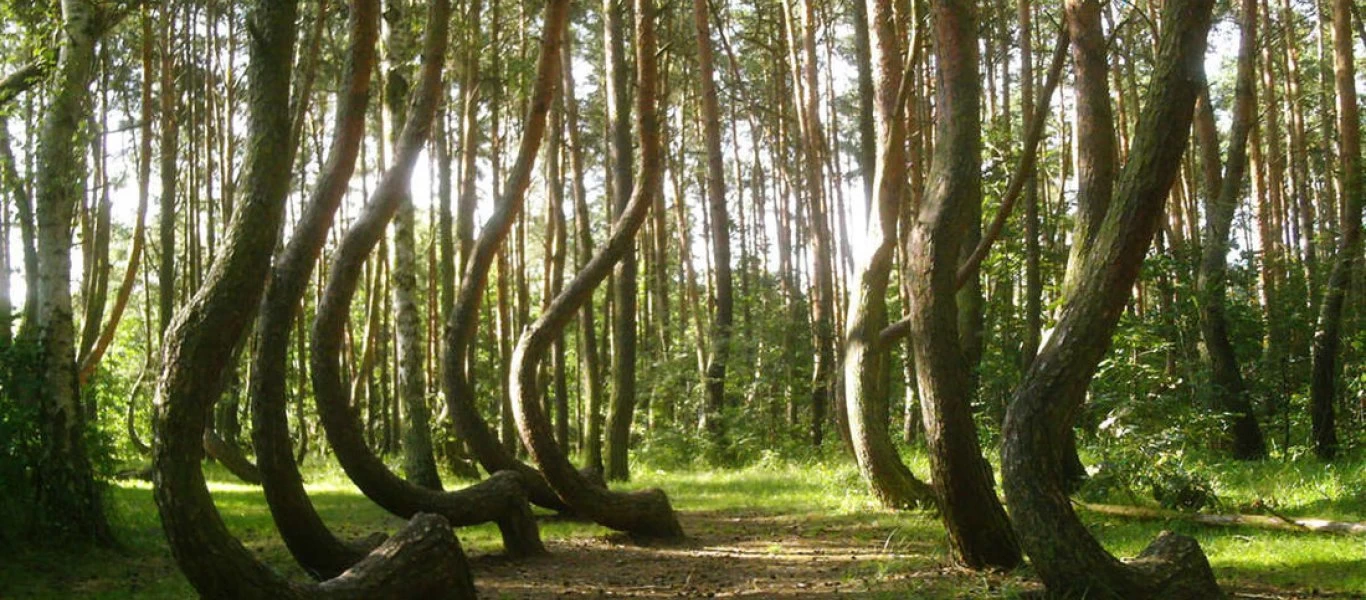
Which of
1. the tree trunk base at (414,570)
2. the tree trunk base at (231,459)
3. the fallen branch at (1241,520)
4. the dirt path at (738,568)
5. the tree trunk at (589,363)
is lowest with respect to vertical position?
the dirt path at (738,568)

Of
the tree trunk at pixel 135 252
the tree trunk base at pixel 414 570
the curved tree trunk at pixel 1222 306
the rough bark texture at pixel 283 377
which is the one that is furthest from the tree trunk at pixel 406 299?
the curved tree trunk at pixel 1222 306

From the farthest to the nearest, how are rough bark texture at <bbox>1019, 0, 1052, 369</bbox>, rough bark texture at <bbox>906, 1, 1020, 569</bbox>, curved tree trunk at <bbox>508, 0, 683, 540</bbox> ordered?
rough bark texture at <bbox>1019, 0, 1052, 369</bbox> → curved tree trunk at <bbox>508, 0, 683, 540</bbox> → rough bark texture at <bbox>906, 1, 1020, 569</bbox>

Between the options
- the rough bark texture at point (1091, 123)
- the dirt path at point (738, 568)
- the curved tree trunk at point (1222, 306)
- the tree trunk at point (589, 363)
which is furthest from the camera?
the tree trunk at point (589, 363)

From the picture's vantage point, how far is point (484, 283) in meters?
10.5

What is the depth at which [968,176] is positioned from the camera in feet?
26.1

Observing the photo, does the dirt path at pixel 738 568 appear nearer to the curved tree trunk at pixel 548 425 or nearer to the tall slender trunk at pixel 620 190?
the curved tree trunk at pixel 548 425

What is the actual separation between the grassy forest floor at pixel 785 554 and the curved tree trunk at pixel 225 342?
8.53 feet

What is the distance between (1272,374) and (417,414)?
1189cm

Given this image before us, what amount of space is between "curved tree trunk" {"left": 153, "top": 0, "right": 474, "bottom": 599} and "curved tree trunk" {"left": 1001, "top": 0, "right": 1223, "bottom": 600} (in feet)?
13.2

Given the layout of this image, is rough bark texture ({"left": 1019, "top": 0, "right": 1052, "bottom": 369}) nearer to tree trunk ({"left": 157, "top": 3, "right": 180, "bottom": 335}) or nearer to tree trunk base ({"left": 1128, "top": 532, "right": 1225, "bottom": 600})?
tree trunk base ({"left": 1128, "top": 532, "right": 1225, "bottom": 600})

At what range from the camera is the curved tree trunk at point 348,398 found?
8.21m

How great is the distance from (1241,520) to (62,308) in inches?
385

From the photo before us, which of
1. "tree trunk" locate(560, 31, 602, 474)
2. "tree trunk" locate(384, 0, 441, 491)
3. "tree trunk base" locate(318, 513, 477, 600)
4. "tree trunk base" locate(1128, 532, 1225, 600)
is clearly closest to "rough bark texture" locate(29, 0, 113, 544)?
"tree trunk base" locate(318, 513, 477, 600)

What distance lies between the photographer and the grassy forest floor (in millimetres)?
7652
